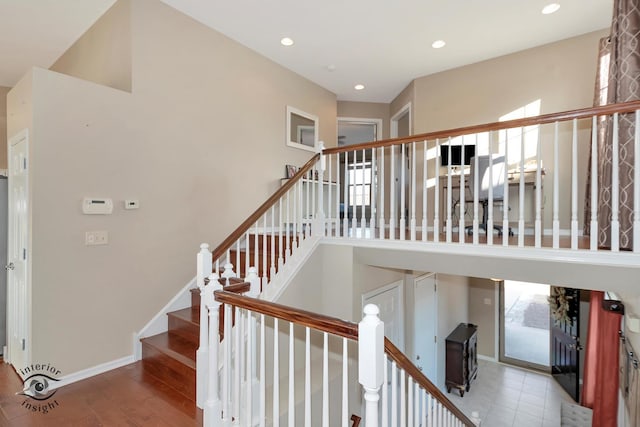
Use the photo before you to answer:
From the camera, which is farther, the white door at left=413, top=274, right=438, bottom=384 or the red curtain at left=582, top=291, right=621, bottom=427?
the white door at left=413, top=274, right=438, bottom=384

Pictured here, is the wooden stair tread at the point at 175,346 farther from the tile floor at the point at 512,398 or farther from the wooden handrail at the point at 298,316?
the tile floor at the point at 512,398

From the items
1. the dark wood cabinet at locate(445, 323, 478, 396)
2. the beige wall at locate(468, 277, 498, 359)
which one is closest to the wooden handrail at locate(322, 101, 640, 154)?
the dark wood cabinet at locate(445, 323, 478, 396)

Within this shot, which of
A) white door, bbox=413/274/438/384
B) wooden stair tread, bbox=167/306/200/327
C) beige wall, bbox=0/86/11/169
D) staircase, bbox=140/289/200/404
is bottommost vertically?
white door, bbox=413/274/438/384

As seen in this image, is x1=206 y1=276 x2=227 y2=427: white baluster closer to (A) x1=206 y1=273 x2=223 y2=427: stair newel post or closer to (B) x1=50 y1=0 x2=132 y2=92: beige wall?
(A) x1=206 y1=273 x2=223 y2=427: stair newel post

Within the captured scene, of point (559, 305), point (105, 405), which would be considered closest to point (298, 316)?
point (105, 405)

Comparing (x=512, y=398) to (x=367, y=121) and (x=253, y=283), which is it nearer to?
(x=367, y=121)

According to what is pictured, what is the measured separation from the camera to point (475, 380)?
6227 millimetres

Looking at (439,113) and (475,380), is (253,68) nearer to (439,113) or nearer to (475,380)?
(439,113)

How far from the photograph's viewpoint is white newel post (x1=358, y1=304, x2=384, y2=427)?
1239mm

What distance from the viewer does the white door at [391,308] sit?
4.05m

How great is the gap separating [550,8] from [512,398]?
6.08 metres

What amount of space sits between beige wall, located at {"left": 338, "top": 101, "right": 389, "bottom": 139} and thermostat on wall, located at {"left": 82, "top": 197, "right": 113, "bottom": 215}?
4.64m

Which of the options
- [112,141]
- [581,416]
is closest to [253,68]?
[112,141]

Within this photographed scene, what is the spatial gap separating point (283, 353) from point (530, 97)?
461 cm
